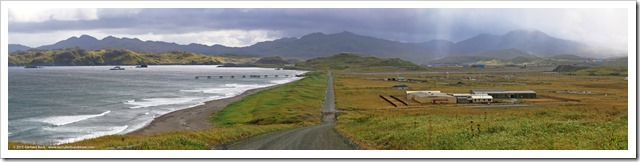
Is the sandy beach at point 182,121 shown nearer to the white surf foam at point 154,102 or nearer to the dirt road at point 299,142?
the white surf foam at point 154,102

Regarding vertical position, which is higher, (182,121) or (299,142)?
(299,142)

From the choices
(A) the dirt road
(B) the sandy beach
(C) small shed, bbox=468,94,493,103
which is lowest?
(B) the sandy beach

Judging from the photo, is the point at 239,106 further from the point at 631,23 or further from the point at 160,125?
the point at 631,23

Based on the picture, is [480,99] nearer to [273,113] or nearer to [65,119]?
[273,113]

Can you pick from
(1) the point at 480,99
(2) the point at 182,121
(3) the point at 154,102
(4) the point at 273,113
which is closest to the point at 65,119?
(2) the point at 182,121

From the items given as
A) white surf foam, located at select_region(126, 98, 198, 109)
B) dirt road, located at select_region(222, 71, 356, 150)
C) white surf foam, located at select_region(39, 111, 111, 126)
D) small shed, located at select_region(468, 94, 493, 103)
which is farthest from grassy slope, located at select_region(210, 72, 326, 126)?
small shed, located at select_region(468, 94, 493, 103)

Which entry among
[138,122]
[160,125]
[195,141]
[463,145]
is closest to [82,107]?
[138,122]

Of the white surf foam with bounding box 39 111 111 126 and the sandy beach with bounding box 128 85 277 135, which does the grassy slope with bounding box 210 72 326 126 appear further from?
the white surf foam with bounding box 39 111 111 126

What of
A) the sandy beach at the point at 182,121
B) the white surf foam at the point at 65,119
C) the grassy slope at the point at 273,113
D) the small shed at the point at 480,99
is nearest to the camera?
the sandy beach at the point at 182,121

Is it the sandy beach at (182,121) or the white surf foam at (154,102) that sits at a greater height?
the white surf foam at (154,102)

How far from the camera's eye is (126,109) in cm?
6431

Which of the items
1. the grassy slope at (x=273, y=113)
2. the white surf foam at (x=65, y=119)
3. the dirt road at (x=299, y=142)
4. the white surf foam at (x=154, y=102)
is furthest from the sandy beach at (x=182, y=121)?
the dirt road at (x=299, y=142)

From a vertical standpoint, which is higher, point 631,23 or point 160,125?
→ point 631,23

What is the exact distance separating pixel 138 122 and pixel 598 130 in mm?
43277
